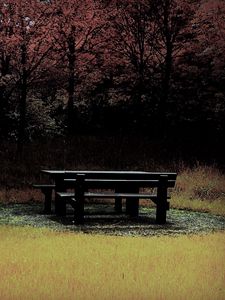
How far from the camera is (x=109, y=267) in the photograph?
766cm

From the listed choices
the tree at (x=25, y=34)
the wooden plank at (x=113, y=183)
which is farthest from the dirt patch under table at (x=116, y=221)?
the tree at (x=25, y=34)

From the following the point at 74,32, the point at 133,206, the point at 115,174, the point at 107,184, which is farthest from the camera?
the point at 74,32

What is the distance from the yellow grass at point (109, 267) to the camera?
6391 millimetres

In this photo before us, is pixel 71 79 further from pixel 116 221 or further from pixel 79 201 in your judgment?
pixel 79 201

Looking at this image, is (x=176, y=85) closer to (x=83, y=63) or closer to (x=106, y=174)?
(x=83, y=63)

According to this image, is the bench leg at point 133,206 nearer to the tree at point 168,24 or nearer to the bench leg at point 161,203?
the bench leg at point 161,203

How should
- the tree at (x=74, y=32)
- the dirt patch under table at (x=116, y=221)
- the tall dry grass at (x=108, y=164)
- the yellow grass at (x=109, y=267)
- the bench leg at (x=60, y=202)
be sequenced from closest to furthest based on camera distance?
the yellow grass at (x=109, y=267)
the dirt patch under table at (x=116, y=221)
the bench leg at (x=60, y=202)
the tall dry grass at (x=108, y=164)
the tree at (x=74, y=32)

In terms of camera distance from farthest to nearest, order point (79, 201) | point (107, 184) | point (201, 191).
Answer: point (201, 191), point (107, 184), point (79, 201)

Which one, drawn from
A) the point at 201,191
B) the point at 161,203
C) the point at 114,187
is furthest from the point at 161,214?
the point at 201,191

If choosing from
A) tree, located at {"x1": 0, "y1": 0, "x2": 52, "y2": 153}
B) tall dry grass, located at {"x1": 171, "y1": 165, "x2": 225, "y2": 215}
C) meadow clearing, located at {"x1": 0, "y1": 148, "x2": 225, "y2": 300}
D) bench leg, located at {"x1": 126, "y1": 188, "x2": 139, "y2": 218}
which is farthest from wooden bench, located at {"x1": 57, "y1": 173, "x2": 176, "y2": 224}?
tree, located at {"x1": 0, "y1": 0, "x2": 52, "y2": 153}

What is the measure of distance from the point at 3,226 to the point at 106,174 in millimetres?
2533

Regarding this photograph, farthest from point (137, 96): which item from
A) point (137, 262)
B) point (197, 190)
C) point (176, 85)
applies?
point (137, 262)

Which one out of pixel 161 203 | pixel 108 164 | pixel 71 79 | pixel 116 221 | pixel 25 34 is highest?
pixel 25 34

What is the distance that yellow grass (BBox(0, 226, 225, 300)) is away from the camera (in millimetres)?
6391
